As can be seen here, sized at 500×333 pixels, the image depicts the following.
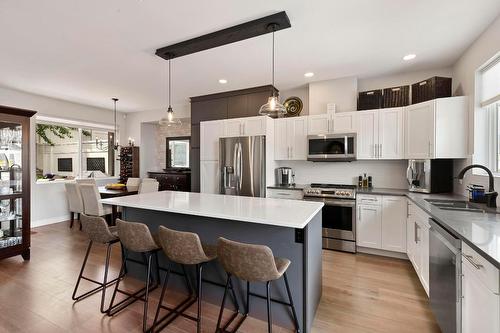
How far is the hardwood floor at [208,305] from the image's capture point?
197 centimetres

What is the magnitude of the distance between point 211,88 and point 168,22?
2233mm

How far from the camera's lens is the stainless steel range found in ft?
11.5

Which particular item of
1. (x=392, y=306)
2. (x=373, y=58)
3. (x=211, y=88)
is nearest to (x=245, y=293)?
(x=392, y=306)

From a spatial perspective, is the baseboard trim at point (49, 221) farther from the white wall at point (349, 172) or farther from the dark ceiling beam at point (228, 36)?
the white wall at point (349, 172)

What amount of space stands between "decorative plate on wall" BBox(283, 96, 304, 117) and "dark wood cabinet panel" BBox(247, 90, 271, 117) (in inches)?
19.9

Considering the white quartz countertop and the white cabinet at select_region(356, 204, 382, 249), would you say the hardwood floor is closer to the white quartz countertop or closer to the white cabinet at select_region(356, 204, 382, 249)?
the white cabinet at select_region(356, 204, 382, 249)

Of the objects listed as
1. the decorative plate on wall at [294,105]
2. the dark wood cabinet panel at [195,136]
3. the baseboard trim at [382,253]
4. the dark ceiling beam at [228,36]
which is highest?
the dark ceiling beam at [228,36]

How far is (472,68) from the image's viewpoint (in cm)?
279

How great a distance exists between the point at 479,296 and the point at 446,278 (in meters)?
0.43

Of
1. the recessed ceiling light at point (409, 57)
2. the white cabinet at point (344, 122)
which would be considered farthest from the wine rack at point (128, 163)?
the recessed ceiling light at point (409, 57)

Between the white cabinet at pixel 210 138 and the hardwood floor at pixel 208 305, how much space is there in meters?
2.21

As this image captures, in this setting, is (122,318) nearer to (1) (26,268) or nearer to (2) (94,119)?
(1) (26,268)

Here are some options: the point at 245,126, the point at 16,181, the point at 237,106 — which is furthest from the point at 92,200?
the point at 237,106

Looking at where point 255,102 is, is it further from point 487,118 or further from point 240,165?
point 487,118
